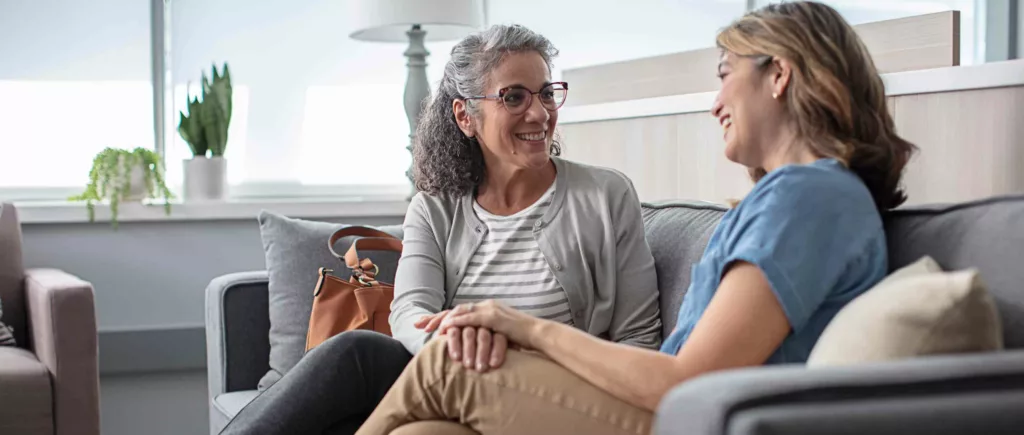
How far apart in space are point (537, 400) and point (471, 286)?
72 centimetres

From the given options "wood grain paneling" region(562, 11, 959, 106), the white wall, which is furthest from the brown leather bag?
the white wall

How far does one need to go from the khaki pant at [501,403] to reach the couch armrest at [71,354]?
4.58 feet

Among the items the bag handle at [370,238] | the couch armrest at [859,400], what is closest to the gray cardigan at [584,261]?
the bag handle at [370,238]

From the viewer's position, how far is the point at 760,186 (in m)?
1.37

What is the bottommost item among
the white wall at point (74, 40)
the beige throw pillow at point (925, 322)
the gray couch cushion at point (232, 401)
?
the gray couch cushion at point (232, 401)

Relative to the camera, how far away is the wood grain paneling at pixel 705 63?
6.27 feet

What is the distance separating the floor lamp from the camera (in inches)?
133

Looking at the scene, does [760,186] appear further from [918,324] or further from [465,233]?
[465,233]

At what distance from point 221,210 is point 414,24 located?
36.1 inches

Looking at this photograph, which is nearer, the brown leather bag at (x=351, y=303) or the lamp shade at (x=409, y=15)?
the brown leather bag at (x=351, y=303)

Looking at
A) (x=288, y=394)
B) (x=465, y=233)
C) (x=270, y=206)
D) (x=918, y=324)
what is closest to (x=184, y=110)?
(x=270, y=206)

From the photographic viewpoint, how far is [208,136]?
11.6ft

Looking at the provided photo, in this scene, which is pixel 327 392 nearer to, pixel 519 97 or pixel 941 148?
pixel 519 97

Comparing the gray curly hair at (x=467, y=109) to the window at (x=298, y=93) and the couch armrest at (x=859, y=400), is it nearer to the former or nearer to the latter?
the couch armrest at (x=859, y=400)
